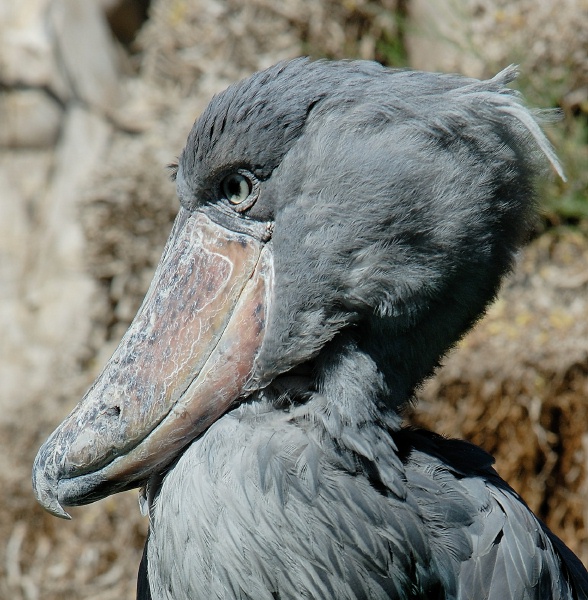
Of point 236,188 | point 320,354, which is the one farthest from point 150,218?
point 320,354

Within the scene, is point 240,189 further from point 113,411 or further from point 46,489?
point 46,489

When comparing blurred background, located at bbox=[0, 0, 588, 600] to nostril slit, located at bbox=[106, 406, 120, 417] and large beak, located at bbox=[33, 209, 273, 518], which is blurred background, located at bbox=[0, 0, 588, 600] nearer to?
large beak, located at bbox=[33, 209, 273, 518]

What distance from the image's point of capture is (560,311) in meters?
3.34

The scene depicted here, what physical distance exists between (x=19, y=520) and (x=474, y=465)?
282cm

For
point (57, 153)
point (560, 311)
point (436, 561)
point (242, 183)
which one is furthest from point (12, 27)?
point (436, 561)

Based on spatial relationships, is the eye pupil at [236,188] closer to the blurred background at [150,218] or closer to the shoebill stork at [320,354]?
the shoebill stork at [320,354]

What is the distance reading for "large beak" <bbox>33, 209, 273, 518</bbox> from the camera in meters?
1.39

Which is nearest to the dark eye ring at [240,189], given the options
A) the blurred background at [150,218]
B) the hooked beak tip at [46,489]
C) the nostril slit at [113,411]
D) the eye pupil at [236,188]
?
the eye pupil at [236,188]

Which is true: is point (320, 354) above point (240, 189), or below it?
below

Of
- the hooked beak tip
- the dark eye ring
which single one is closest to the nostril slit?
the hooked beak tip

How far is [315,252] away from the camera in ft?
4.43

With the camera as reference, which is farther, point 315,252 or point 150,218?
point 150,218

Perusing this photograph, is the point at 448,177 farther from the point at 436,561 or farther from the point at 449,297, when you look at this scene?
the point at 436,561

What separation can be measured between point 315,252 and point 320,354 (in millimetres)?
157
